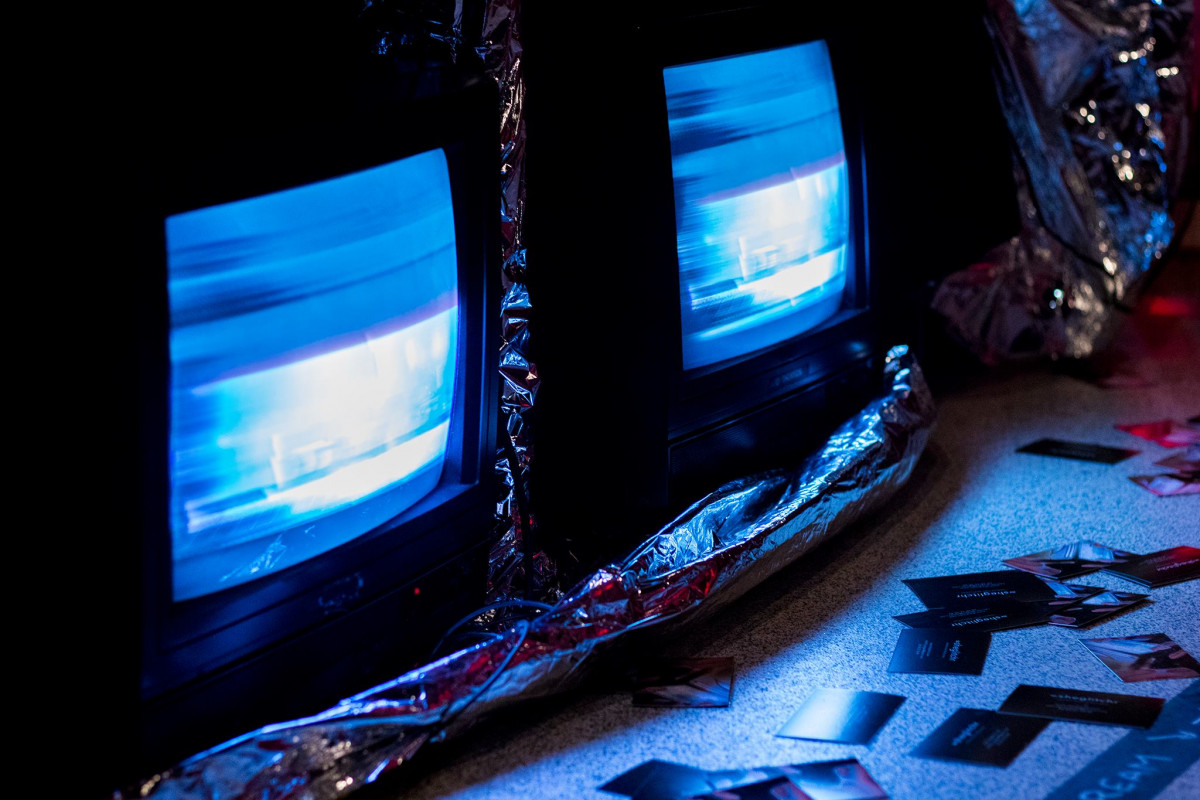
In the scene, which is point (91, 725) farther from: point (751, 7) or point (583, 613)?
point (751, 7)

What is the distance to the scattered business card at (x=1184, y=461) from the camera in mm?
1898

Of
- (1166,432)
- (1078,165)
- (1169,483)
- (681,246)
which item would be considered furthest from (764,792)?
(1078,165)

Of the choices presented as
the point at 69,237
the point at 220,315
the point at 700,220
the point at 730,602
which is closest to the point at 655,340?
the point at 700,220

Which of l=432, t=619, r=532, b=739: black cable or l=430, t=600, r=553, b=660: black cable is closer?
l=432, t=619, r=532, b=739: black cable

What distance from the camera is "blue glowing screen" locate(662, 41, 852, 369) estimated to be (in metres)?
1.50

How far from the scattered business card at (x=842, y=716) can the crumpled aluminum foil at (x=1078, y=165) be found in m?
1.23

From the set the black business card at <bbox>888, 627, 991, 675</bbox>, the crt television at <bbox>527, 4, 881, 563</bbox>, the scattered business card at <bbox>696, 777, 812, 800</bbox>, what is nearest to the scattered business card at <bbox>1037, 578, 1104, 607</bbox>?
the black business card at <bbox>888, 627, 991, 675</bbox>

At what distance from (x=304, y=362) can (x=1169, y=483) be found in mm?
1415

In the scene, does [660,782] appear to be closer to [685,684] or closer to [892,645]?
[685,684]

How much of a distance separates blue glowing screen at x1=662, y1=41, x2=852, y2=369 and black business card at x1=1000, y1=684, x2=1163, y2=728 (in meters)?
0.59

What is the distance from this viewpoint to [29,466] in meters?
0.90

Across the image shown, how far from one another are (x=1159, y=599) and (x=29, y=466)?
51.4 inches

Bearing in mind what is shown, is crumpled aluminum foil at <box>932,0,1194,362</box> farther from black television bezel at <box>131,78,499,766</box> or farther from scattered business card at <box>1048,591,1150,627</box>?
black television bezel at <box>131,78,499,766</box>

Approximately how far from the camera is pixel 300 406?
109cm
